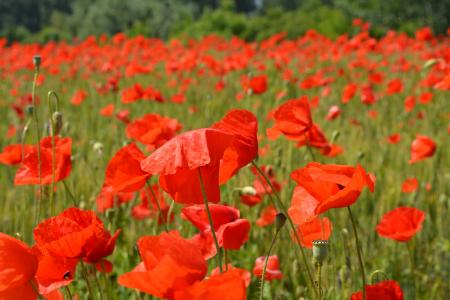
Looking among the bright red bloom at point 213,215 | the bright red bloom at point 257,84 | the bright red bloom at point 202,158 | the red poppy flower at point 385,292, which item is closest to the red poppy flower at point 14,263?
the bright red bloom at point 202,158

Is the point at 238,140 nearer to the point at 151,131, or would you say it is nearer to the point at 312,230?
the point at 312,230

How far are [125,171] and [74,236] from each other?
6.6 inches

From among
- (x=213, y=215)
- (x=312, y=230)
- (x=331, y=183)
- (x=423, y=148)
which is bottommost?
(x=423, y=148)

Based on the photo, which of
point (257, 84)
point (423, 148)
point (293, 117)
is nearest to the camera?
point (293, 117)

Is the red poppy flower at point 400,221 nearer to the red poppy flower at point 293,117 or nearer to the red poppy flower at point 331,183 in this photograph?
the red poppy flower at point 293,117

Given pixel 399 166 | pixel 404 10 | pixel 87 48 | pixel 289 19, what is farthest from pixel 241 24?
pixel 399 166

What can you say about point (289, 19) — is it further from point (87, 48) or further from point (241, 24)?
point (87, 48)

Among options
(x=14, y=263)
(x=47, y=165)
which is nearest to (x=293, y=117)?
(x=47, y=165)

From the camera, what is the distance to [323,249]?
2.47ft

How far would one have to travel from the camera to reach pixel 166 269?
573mm

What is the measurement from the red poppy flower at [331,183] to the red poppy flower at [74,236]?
26 cm

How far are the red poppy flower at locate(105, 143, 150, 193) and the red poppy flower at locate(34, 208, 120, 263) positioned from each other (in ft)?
0.31

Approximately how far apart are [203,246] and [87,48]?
6.06 metres

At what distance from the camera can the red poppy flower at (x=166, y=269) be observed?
574 mm
